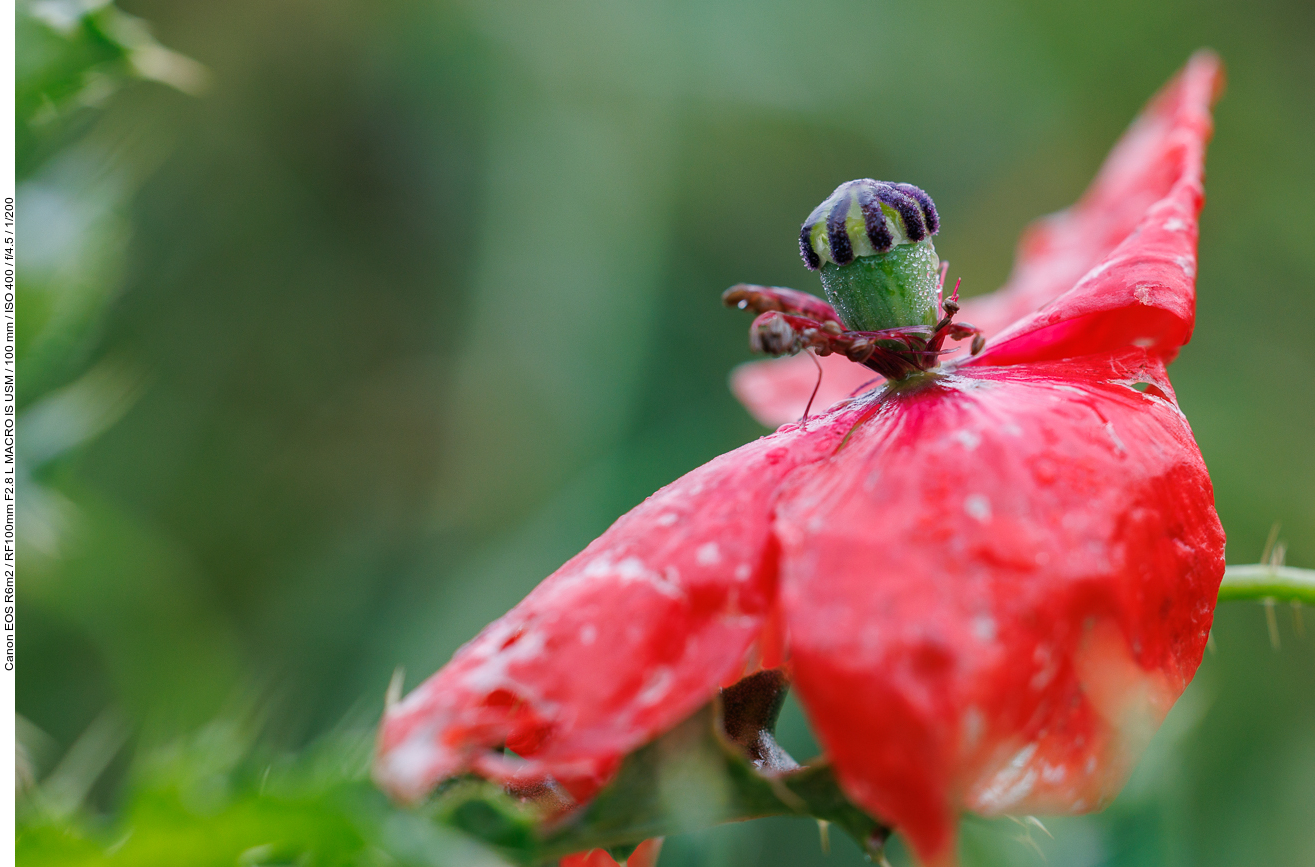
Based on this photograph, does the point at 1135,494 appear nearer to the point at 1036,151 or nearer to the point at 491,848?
the point at 491,848

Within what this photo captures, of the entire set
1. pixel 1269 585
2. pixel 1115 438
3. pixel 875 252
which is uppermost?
pixel 875 252

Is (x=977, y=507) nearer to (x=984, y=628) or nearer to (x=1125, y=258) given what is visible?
(x=984, y=628)

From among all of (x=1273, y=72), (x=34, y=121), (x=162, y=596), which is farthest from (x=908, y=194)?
(x=1273, y=72)

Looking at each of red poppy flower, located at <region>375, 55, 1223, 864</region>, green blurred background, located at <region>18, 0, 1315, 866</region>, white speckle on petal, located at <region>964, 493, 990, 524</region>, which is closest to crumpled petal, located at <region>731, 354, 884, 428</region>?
red poppy flower, located at <region>375, 55, 1223, 864</region>

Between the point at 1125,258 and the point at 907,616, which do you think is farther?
the point at 1125,258

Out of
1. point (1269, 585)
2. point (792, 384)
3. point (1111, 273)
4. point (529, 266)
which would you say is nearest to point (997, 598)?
point (1269, 585)
